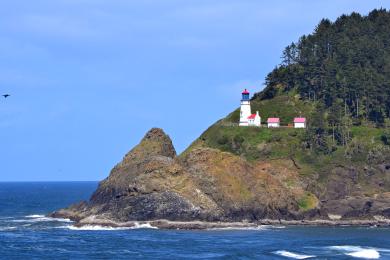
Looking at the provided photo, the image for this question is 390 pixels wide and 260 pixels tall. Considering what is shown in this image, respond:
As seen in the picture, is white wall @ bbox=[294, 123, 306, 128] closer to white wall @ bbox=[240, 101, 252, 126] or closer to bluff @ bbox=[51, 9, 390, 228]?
bluff @ bbox=[51, 9, 390, 228]

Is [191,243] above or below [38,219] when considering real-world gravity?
below

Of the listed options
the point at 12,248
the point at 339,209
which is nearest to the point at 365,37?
the point at 339,209

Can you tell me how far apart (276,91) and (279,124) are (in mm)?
17854

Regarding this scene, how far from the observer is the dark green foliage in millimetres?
168875

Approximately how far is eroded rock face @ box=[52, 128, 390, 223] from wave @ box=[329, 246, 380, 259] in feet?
94.6

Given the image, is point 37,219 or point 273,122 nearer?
point 37,219

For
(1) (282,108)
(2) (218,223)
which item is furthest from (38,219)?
(1) (282,108)

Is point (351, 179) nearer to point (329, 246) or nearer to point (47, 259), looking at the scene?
point (329, 246)

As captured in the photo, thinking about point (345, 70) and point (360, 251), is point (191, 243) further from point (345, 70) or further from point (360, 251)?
point (345, 70)

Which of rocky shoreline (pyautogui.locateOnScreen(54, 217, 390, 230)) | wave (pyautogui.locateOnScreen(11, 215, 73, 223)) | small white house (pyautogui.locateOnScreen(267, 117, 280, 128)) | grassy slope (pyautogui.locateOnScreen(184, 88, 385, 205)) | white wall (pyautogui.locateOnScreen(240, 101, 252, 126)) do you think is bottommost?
rocky shoreline (pyautogui.locateOnScreen(54, 217, 390, 230))

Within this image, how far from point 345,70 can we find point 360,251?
79498 mm

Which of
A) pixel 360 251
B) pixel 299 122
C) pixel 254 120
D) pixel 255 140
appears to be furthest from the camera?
pixel 254 120

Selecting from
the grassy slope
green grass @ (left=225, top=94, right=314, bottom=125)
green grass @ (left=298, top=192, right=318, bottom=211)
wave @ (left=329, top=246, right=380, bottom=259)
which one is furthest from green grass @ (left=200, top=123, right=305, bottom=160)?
wave @ (left=329, top=246, right=380, bottom=259)

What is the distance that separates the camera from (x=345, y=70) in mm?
177125
